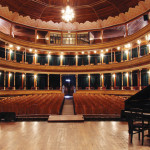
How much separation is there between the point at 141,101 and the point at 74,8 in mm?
13306

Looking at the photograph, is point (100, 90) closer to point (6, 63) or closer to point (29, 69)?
point (29, 69)

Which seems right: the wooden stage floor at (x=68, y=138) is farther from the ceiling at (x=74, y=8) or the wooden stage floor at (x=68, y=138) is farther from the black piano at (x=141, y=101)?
the ceiling at (x=74, y=8)

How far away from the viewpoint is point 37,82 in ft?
57.0

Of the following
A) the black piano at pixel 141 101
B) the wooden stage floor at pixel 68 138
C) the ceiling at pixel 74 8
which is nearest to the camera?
the wooden stage floor at pixel 68 138

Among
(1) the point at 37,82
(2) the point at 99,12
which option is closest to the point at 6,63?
(1) the point at 37,82

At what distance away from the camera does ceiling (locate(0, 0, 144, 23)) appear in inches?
543

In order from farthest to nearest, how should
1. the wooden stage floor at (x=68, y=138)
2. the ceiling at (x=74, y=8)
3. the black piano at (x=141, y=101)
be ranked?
the ceiling at (x=74, y=8), the black piano at (x=141, y=101), the wooden stage floor at (x=68, y=138)

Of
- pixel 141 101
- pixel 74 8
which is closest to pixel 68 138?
pixel 141 101

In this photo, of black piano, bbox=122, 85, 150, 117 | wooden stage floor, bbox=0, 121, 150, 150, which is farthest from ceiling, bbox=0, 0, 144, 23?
wooden stage floor, bbox=0, 121, 150, 150

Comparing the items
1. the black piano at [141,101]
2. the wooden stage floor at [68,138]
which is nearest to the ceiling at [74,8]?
the black piano at [141,101]

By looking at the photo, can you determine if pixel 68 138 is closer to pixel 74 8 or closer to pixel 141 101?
pixel 141 101

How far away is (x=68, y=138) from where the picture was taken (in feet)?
14.4

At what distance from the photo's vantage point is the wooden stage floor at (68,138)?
3.76 meters

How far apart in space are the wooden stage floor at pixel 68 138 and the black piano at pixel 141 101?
3.05ft
